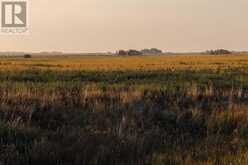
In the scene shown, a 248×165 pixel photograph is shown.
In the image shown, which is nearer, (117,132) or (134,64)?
(117,132)

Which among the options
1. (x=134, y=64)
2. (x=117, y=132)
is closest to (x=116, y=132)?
(x=117, y=132)

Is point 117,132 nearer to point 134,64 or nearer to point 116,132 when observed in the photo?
point 116,132

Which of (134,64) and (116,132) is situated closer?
(116,132)

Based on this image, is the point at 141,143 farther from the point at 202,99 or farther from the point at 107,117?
the point at 202,99

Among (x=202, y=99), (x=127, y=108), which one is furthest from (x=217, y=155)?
(x=202, y=99)

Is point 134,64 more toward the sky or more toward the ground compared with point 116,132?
more toward the ground

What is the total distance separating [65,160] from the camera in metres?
6.05

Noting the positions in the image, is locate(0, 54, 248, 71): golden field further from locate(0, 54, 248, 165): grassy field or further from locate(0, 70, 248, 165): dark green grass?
locate(0, 54, 248, 165): grassy field

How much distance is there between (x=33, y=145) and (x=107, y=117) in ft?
9.22

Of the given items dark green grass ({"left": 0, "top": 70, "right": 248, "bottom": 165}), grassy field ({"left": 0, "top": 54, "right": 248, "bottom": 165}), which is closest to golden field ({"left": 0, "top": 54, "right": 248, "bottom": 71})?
dark green grass ({"left": 0, "top": 70, "right": 248, "bottom": 165})

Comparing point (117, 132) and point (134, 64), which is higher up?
point (117, 132)

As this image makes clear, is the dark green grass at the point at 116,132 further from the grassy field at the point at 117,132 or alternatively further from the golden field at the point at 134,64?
the golden field at the point at 134,64

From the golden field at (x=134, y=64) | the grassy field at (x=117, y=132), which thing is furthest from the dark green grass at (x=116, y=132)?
the golden field at (x=134, y=64)

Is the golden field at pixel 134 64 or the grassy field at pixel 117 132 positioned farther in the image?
the golden field at pixel 134 64
